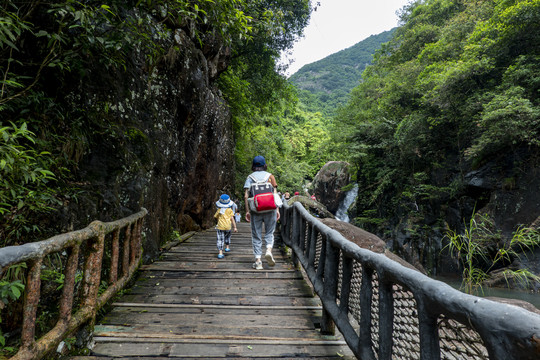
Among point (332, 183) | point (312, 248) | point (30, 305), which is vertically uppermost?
point (30, 305)

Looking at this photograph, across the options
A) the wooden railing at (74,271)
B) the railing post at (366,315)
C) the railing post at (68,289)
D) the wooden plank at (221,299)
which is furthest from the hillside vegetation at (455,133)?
the railing post at (68,289)

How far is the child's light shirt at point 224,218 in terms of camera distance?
5535mm

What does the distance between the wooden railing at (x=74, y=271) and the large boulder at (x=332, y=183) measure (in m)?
27.6

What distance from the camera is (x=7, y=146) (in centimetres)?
207

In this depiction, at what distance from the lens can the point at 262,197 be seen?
14.9ft

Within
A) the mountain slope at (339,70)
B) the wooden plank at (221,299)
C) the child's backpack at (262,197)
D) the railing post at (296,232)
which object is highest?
the mountain slope at (339,70)

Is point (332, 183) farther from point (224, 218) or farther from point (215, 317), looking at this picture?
point (215, 317)

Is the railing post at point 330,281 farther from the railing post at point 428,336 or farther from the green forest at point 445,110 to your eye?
the green forest at point 445,110

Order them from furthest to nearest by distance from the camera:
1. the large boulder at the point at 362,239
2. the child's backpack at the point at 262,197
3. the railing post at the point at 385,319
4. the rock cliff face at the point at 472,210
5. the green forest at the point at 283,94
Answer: the rock cliff face at the point at 472,210 < the large boulder at the point at 362,239 < the child's backpack at the point at 262,197 < the green forest at the point at 283,94 < the railing post at the point at 385,319

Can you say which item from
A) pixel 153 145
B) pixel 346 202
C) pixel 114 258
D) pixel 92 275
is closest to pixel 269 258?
pixel 114 258

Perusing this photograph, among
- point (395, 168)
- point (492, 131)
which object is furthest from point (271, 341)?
point (395, 168)

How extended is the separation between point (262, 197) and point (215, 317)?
1936 mm

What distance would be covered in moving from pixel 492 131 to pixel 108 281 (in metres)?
12.2

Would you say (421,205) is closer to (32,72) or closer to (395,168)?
(395,168)
